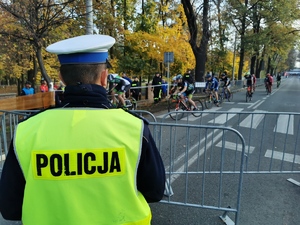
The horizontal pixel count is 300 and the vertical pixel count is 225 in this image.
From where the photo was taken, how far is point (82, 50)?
4.17 feet

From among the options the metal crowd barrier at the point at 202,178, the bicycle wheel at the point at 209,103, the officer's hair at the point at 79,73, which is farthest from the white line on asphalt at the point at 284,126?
the officer's hair at the point at 79,73

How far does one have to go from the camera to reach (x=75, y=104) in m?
1.29

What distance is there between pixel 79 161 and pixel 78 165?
0.02 meters

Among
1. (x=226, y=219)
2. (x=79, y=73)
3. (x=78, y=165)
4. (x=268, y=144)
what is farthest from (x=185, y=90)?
(x=78, y=165)

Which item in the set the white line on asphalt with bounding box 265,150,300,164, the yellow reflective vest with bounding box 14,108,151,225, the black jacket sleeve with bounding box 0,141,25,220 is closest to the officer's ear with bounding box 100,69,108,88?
the yellow reflective vest with bounding box 14,108,151,225

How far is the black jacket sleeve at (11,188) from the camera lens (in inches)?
49.3

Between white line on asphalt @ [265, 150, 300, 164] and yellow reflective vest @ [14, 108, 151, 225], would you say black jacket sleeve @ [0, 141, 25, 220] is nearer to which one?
yellow reflective vest @ [14, 108, 151, 225]

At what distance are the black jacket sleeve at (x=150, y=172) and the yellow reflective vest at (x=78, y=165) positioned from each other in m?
0.06

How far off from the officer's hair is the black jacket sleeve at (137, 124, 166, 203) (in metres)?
0.39

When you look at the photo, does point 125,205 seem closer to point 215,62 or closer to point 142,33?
point 142,33

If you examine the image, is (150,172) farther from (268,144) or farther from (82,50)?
(268,144)

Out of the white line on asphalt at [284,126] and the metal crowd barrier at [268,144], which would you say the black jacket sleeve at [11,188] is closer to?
the metal crowd barrier at [268,144]

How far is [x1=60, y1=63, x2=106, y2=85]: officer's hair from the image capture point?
132cm

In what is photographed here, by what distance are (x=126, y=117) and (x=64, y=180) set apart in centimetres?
42
